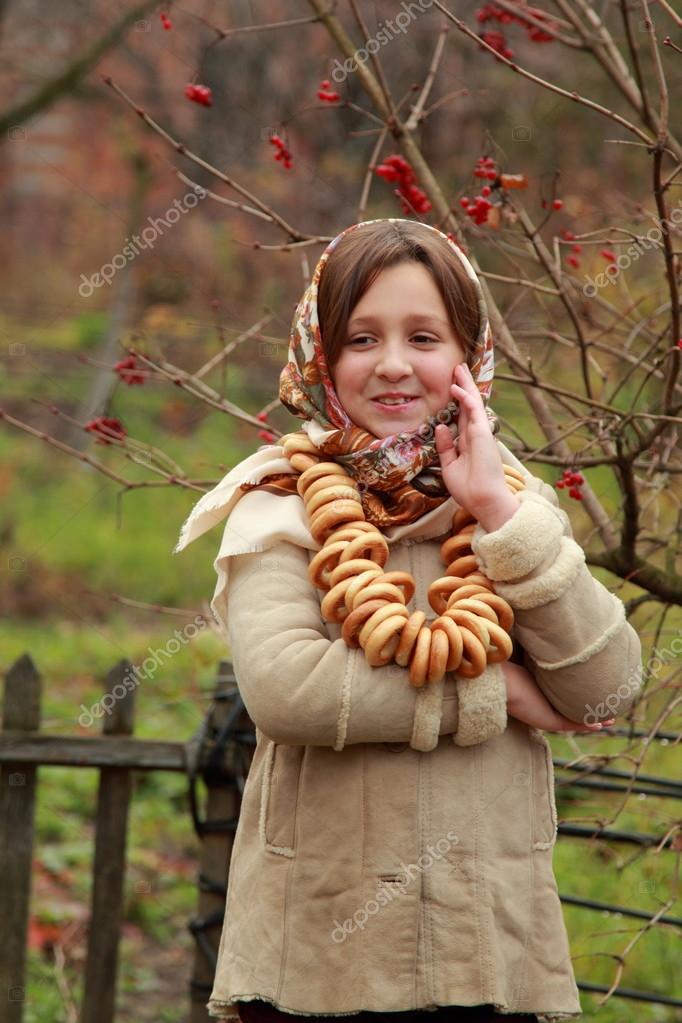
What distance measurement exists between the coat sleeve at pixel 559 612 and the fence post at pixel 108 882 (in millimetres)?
1566

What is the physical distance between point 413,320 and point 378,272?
9 centimetres

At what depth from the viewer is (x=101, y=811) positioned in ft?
10.5

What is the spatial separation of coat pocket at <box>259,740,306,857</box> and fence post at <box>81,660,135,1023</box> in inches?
50.5

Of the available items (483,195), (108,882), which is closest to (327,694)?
(483,195)

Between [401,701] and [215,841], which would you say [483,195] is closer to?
[401,701]

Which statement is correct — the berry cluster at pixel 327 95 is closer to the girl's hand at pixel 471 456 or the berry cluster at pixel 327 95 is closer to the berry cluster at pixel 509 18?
the berry cluster at pixel 509 18

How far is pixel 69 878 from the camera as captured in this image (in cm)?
486

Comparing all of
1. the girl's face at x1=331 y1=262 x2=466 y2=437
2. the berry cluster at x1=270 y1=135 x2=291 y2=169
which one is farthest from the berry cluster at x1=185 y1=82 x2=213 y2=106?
the girl's face at x1=331 y1=262 x2=466 y2=437

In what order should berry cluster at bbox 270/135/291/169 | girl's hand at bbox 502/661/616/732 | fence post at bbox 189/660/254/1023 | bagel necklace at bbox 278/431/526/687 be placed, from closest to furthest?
bagel necklace at bbox 278/431/526/687 → girl's hand at bbox 502/661/616/732 → berry cluster at bbox 270/135/291/169 → fence post at bbox 189/660/254/1023

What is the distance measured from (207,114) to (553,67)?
347 centimetres

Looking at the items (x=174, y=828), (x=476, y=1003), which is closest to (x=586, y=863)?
(x=174, y=828)

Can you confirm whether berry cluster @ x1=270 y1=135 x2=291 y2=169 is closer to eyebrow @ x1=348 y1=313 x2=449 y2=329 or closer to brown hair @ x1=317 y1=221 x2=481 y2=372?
brown hair @ x1=317 y1=221 x2=481 y2=372

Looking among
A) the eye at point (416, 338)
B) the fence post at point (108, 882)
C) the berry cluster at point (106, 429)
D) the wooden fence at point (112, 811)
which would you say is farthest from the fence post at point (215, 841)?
the eye at point (416, 338)

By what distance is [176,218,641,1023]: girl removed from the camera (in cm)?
182
